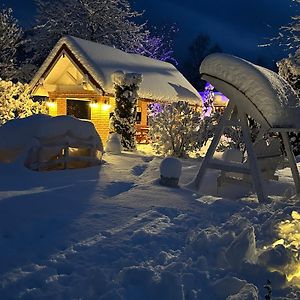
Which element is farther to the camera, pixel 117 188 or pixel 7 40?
pixel 7 40

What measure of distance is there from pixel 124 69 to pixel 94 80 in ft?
9.22

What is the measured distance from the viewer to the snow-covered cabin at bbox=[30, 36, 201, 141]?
1908 cm

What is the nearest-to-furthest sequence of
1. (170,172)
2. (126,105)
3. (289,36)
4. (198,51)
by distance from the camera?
(170,172), (289,36), (126,105), (198,51)

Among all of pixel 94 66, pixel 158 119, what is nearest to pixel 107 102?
pixel 94 66

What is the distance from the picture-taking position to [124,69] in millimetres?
21219

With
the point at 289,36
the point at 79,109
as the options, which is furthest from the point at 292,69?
the point at 79,109

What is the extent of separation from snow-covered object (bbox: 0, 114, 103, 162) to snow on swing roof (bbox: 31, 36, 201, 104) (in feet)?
27.1

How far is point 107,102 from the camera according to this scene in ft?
66.5

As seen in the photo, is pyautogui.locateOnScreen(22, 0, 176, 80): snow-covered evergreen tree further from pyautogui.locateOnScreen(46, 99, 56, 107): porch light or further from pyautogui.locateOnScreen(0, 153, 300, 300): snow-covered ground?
pyautogui.locateOnScreen(0, 153, 300, 300): snow-covered ground

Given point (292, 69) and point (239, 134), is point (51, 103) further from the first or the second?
point (292, 69)

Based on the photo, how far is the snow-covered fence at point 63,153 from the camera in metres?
8.96

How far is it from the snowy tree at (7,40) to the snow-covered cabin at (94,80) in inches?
336

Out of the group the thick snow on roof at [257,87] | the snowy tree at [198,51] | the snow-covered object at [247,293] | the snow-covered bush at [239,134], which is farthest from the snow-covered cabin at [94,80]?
the snowy tree at [198,51]

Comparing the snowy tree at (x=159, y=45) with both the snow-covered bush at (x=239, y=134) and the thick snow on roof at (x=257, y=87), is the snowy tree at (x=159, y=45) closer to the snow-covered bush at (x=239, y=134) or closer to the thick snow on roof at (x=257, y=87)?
the snow-covered bush at (x=239, y=134)
